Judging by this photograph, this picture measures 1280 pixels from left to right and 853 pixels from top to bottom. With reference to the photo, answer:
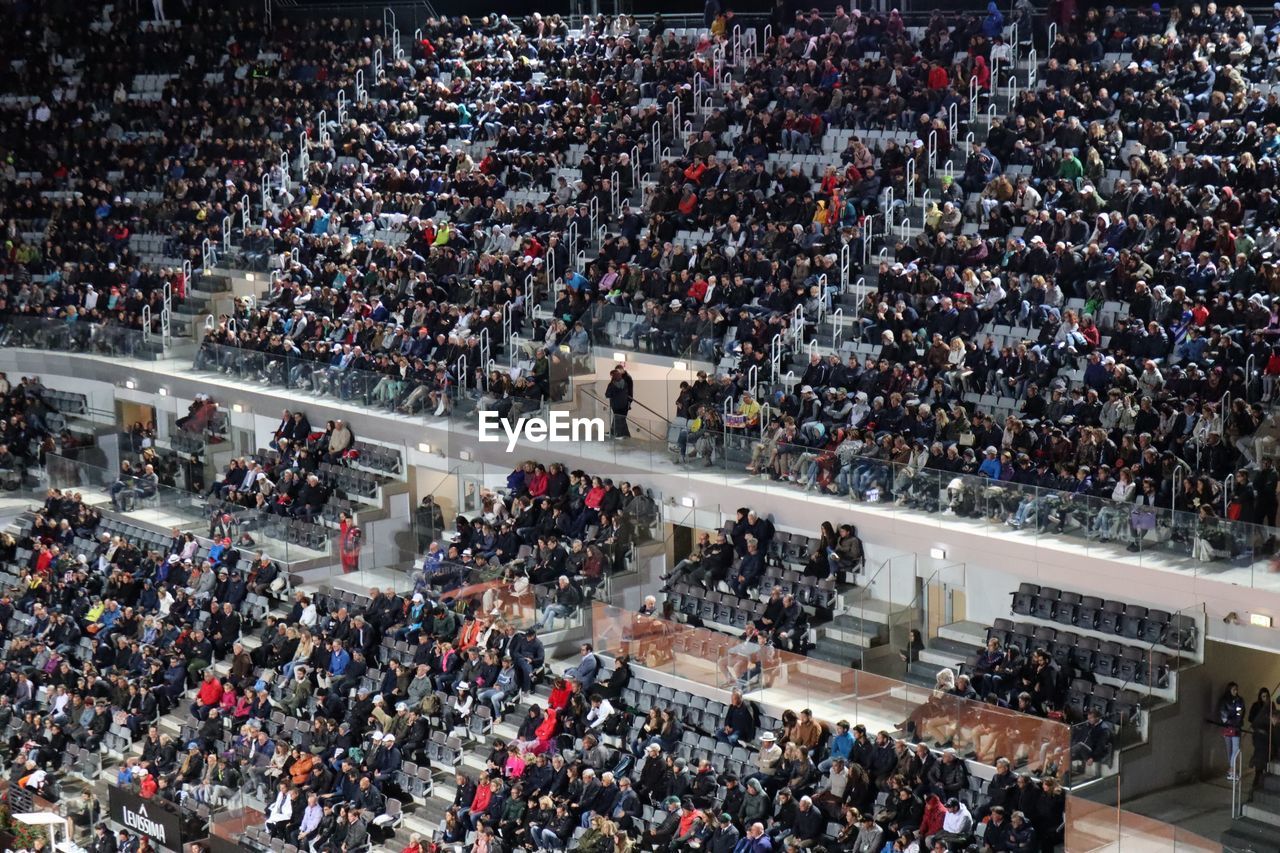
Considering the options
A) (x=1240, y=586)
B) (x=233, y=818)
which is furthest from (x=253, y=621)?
(x=1240, y=586)

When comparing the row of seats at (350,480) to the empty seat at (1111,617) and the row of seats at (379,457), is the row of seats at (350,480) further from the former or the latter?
the empty seat at (1111,617)

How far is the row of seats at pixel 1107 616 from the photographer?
2195cm

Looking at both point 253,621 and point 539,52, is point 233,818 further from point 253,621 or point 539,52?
point 539,52

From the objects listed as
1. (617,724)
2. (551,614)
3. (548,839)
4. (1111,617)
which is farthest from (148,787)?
(1111,617)

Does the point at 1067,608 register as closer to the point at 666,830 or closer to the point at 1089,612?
the point at 1089,612

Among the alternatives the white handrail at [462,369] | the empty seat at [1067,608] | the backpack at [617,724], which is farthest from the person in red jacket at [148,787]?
the empty seat at [1067,608]

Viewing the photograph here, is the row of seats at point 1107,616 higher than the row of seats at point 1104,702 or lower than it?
higher

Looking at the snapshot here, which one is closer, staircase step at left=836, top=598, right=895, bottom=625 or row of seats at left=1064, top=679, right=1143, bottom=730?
row of seats at left=1064, top=679, right=1143, bottom=730

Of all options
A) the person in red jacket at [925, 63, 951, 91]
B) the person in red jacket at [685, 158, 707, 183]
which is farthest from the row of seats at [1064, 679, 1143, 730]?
the person in red jacket at [685, 158, 707, 183]

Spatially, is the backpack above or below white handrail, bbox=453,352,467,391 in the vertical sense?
below

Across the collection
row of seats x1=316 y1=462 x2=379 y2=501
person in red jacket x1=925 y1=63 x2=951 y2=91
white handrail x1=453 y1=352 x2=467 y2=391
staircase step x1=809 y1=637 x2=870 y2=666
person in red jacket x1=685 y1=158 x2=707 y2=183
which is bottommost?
staircase step x1=809 y1=637 x2=870 y2=666

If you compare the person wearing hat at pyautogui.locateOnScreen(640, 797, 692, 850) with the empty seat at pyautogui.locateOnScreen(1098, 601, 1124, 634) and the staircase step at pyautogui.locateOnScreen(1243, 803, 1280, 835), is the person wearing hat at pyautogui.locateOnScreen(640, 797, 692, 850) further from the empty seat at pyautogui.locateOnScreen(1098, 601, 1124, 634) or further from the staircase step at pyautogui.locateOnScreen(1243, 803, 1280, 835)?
the staircase step at pyautogui.locateOnScreen(1243, 803, 1280, 835)

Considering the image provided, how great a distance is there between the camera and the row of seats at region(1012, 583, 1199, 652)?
21953 mm

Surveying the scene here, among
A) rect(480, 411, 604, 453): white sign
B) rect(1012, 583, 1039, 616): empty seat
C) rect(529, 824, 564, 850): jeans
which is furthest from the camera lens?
rect(480, 411, 604, 453): white sign
